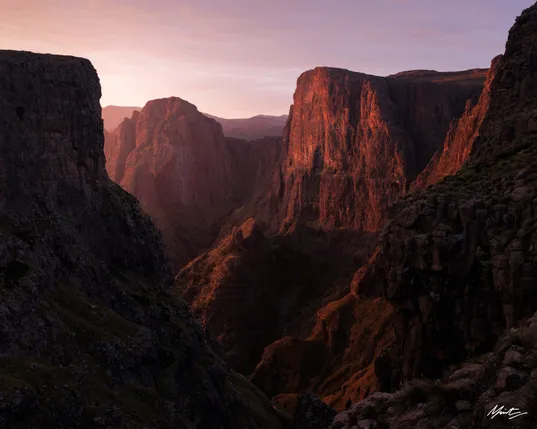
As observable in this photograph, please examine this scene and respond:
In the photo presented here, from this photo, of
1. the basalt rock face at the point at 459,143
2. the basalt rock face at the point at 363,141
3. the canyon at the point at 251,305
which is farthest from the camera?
the basalt rock face at the point at 363,141

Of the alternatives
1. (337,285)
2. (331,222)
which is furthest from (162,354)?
(331,222)

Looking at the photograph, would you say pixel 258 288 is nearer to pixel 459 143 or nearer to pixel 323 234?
pixel 323 234

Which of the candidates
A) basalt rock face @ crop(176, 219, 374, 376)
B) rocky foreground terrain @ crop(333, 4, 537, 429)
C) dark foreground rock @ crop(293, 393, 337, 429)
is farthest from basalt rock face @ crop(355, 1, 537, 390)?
basalt rock face @ crop(176, 219, 374, 376)

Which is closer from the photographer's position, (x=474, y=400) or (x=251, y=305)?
(x=474, y=400)

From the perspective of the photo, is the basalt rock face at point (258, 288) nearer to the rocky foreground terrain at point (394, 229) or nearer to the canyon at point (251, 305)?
the rocky foreground terrain at point (394, 229)

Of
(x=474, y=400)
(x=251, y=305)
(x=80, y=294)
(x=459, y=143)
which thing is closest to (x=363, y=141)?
(x=459, y=143)

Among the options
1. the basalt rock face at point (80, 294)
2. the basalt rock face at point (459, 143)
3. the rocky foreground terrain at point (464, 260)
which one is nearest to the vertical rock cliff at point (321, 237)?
the basalt rock face at point (459, 143)
